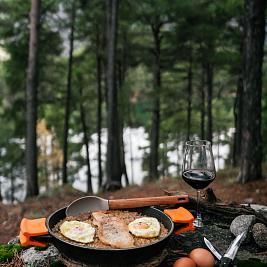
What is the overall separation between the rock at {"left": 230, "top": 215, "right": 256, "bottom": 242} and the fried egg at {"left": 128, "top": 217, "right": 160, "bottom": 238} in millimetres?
613

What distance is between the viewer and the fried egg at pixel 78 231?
1950 millimetres

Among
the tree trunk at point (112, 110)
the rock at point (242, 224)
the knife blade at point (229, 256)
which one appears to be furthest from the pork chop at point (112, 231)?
the tree trunk at point (112, 110)

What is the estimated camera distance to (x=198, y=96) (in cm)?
1808

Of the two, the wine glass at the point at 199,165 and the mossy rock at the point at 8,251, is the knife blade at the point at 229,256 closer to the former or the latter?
the wine glass at the point at 199,165

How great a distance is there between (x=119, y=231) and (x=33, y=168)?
28.3 feet

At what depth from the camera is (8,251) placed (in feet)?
7.66

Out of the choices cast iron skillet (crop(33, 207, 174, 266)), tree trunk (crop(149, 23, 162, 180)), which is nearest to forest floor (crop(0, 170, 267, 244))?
cast iron skillet (crop(33, 207, 174, 266))

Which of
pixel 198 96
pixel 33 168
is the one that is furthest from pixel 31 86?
pixel 198 96

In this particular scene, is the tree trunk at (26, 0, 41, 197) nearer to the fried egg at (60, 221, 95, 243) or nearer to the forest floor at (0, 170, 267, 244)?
the forest floor at (0, 170, 267, 244)

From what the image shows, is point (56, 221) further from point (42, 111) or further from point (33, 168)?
point (42, 111)

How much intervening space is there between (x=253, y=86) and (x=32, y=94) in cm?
521

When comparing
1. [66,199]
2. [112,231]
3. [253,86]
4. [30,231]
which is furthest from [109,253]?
[66,199]

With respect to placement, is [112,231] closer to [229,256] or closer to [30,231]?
[30,231]

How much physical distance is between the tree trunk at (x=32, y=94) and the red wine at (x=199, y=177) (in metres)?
7.74
